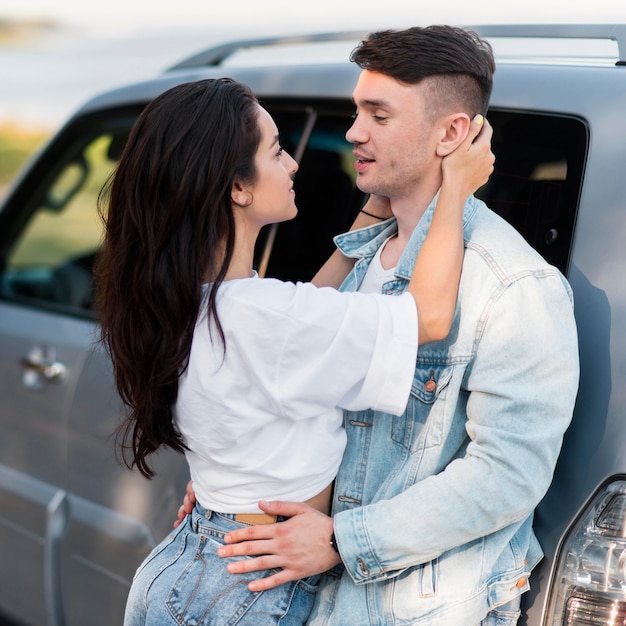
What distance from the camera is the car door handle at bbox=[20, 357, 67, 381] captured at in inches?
118

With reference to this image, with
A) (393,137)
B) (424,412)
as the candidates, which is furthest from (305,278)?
(424,412)

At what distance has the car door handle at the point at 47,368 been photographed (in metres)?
3.00

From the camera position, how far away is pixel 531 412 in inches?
66.6

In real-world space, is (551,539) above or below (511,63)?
below

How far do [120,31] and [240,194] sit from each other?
17658 millimetres

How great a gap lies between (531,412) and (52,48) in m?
18.2

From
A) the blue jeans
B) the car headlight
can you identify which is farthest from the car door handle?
the car headlight

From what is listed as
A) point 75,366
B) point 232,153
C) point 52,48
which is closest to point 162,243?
point 232,153

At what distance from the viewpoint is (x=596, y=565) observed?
174 centimetres

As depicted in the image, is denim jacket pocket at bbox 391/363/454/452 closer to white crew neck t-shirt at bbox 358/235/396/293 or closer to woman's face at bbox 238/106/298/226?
white crew neck t-shirt at bbox 358/235/396/293

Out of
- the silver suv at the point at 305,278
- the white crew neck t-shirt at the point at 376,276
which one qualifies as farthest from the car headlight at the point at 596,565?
the white crew neck t-shirt at the point at 376,276

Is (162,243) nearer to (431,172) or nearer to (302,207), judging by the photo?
(431,172)

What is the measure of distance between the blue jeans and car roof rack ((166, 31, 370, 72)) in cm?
185

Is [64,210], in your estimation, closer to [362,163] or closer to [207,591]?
[362,163]
